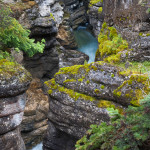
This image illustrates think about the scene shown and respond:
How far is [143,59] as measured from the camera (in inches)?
370

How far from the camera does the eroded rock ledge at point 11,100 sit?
324 inches

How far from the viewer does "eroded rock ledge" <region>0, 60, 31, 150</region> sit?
27.0 feet

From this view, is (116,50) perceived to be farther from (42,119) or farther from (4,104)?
(42,119)

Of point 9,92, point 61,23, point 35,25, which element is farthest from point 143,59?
point 61,23

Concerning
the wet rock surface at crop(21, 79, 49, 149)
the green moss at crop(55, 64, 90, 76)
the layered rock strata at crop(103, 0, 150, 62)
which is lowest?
the wet rock surface at crop(21, 79, 49, 149)

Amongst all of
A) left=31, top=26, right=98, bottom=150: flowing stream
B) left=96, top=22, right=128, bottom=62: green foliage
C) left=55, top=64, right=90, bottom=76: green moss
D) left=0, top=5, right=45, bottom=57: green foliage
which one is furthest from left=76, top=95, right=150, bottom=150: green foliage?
left=31, top=26, right=98, bottom=150: flowing stream

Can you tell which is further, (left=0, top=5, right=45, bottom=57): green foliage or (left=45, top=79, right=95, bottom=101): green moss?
(left=0, top=5, right=45, bottom=57): green foliage

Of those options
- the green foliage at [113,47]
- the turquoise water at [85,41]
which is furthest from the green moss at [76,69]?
the turquoise water at [85,41]

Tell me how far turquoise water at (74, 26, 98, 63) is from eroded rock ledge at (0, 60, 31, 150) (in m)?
21.6

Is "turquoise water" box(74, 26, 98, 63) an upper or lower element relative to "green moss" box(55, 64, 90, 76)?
lower

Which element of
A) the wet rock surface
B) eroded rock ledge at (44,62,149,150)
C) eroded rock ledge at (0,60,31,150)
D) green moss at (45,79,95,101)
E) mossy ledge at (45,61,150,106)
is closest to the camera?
mossy ledge at (45,61,150,106)

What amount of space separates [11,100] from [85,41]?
25.7 metres

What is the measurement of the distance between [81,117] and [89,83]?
5.09 feet

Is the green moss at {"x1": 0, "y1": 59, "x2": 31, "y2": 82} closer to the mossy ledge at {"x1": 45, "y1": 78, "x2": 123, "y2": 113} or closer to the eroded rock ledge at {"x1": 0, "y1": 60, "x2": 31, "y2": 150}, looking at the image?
the eroded rock ledge at {"x1": 0, "y1": 60, "x2": 31, "y2": 150}
